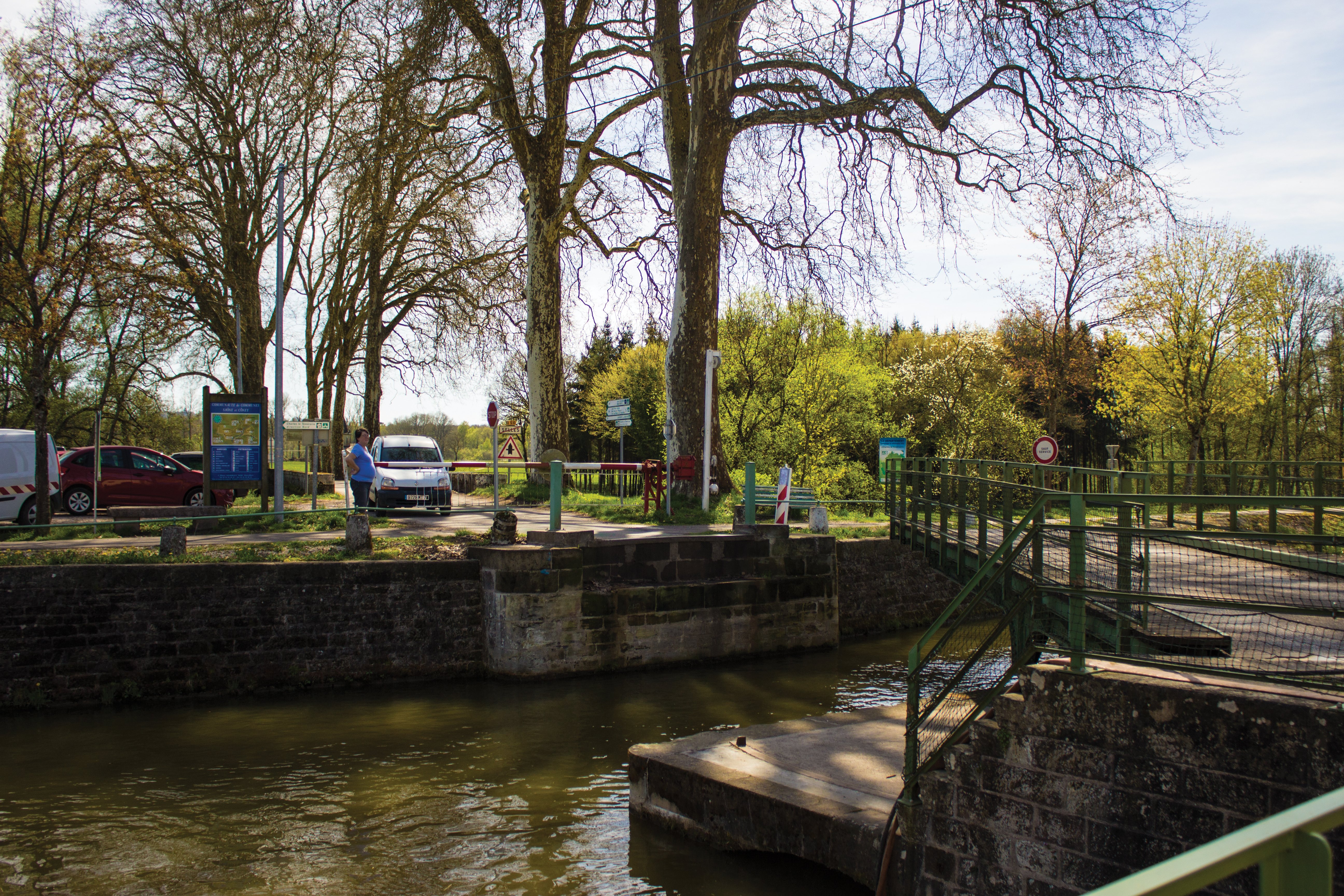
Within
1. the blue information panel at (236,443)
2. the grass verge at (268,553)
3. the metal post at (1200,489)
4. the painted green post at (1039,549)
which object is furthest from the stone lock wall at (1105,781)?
the blue information panel at (236,443)

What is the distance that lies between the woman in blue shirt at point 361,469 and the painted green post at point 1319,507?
1279cm

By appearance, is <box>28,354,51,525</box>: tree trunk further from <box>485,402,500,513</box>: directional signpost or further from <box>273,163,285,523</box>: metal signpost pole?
<box>485,402,500,513</box>: directional signpost

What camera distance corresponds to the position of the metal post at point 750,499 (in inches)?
576

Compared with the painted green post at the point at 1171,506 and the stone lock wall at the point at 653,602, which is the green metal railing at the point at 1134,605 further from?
the stone lock wall at the point at 653,602

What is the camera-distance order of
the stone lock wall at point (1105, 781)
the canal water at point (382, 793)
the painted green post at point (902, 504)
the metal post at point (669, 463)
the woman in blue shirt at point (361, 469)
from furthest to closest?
the metal post at point (669, 463) → the woman in blue shirt at point (361, 469) → the painted green post at point (902, 504) → the canal water at point (382, 793) → the stone lock wall at point (1105, 781)

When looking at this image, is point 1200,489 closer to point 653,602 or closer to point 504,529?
point 653,602

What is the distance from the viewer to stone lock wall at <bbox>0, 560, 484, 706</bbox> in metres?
10.6

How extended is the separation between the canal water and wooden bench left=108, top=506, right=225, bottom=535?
16.3ft

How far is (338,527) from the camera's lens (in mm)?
15203

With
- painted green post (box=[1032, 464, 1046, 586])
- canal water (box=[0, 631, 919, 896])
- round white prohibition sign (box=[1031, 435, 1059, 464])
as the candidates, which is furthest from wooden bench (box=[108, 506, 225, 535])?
round white prohibition sign (box=[1031, 435, 1059, 464])

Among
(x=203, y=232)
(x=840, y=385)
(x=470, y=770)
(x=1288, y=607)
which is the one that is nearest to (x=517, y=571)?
(x=470, y=770)

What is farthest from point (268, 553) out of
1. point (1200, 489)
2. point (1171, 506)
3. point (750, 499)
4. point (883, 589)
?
point (1200, 489)

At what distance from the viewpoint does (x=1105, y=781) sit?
4.58m

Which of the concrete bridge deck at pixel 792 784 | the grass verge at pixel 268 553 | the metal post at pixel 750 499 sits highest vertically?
the metal post at pixel 750 499
